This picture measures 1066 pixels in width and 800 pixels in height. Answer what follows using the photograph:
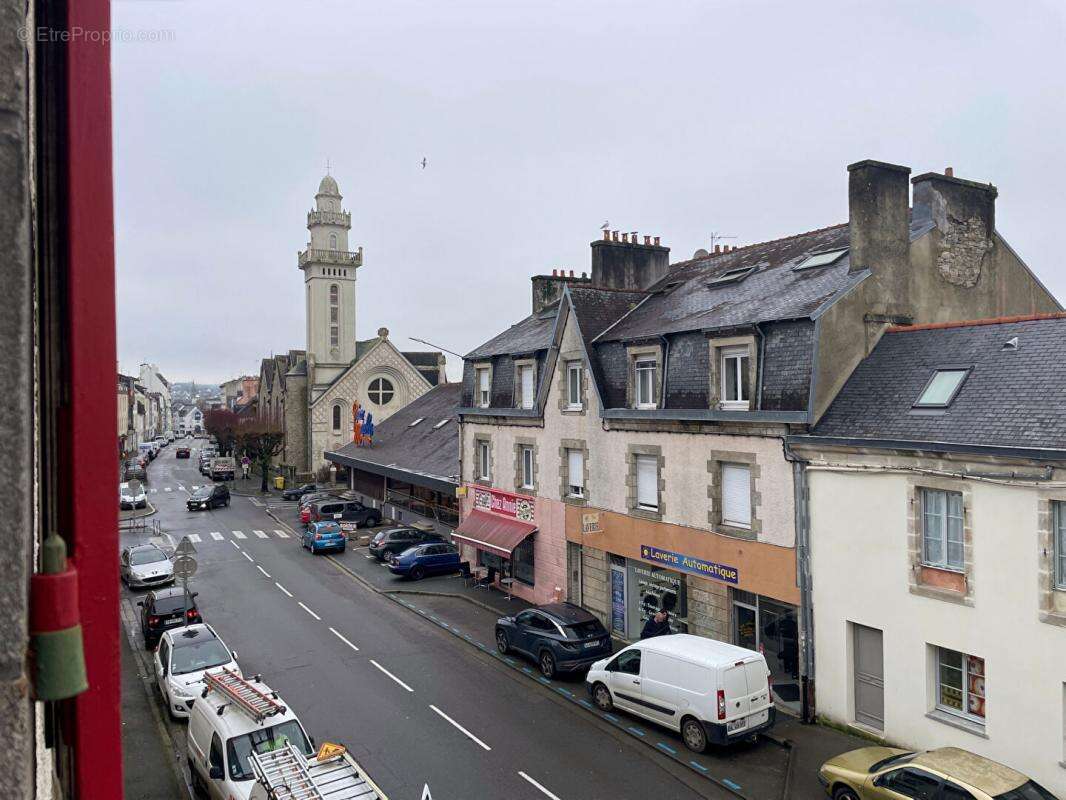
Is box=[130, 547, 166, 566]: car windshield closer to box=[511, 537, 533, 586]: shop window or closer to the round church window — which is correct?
box=[511, 537, 533, 586]: shop window

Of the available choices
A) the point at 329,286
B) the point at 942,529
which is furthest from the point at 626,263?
the point at 329,286

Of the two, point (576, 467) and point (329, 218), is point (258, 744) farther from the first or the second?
point (329, 218)

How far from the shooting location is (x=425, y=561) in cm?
2953

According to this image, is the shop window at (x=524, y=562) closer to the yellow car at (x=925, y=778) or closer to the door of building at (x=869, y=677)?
the door of building at (x=869, y=677)

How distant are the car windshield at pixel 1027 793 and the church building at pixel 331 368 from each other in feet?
183

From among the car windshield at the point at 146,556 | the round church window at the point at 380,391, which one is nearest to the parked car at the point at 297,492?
the round church window at the point at 380,391

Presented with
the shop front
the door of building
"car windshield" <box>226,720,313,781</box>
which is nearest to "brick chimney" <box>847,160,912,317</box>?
the shop front

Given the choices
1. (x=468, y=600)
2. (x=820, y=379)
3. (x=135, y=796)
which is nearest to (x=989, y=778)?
(x=820, y=379)

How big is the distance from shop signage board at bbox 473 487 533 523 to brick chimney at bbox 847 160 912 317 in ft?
41.6

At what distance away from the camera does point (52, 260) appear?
2225 mm

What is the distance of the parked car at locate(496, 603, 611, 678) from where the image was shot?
60.6 feet

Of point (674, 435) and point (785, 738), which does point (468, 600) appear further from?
point (785, 738)

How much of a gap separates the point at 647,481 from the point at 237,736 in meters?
11.9

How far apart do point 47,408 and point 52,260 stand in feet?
1.41
